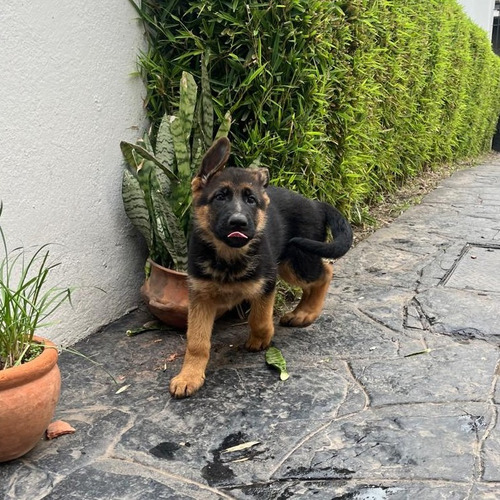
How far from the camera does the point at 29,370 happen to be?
258 centimetres

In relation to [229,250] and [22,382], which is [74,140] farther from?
[22,382]

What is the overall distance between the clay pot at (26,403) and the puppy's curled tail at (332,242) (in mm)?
1653

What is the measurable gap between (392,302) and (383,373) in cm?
119

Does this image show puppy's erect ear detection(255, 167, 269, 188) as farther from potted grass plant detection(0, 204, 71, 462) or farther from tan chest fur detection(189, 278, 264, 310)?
potted grass plant detection(0, 204, 71, 462)

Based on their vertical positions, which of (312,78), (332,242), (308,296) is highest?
(312,78)

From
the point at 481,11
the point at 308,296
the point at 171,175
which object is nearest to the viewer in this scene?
the point at 171,175

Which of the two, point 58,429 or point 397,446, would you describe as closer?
point 397,446

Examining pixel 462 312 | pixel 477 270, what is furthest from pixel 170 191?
pixel 477 270

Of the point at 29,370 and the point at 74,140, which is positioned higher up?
the point at 74,140

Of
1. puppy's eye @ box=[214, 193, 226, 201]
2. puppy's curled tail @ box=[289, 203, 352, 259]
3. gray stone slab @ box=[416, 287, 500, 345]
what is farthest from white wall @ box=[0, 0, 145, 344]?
gray stone slab @ box=[416, 287, 500, 345]

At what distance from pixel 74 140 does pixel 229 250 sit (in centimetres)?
125

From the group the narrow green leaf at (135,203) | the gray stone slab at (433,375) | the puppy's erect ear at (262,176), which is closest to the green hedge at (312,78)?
the narrow green leaf at (135,203)

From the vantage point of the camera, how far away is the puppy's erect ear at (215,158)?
3.34m

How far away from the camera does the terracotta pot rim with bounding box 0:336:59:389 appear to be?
2.51m
